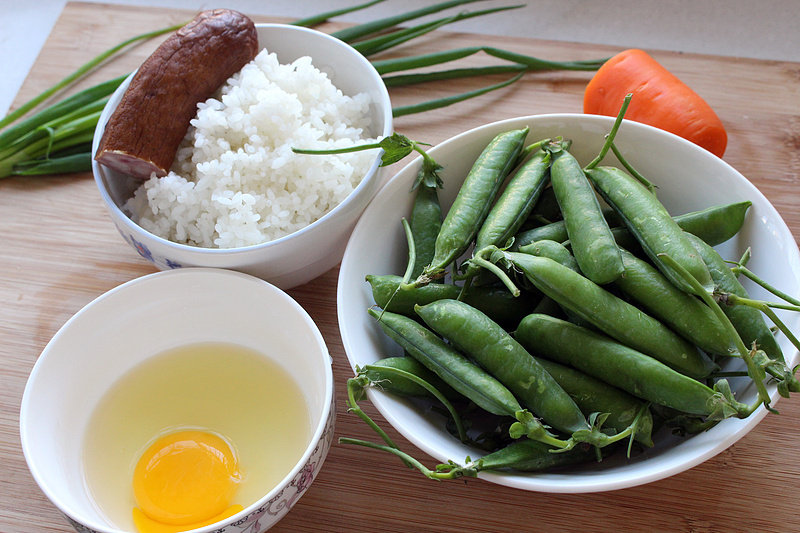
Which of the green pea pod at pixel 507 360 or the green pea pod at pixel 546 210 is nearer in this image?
the green pea pod at pixel 507 360

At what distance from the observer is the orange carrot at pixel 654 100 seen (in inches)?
58.7

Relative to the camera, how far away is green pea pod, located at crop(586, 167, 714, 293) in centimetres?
101

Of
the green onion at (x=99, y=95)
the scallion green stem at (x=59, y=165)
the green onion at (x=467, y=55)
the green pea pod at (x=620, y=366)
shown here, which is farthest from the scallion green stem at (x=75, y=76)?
the green pea pod at (x=620, y=366)

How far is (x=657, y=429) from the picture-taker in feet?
3.58

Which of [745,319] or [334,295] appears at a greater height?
[745,319]

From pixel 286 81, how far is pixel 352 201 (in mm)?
336

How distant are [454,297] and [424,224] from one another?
0.55ft

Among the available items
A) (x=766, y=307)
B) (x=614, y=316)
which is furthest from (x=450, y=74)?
(x=766, y=307)

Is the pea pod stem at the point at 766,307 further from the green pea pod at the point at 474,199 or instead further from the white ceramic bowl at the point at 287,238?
the white ceramic bowl at the point at 287,238

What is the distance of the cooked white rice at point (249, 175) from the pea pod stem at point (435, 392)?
376mm

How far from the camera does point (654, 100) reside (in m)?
1.54

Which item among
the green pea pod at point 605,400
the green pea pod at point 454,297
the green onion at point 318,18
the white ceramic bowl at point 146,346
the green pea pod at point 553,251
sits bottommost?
the white ceramic bowl at point 146,346

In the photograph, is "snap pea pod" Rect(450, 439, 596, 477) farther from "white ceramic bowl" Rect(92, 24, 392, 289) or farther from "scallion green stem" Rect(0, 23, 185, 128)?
"scallion green stem" Rect(0, 23, 185, 128)

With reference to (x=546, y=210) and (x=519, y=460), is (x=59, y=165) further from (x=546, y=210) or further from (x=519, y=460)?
(x=519, y=460)
